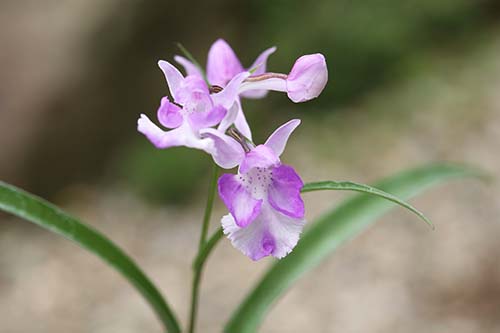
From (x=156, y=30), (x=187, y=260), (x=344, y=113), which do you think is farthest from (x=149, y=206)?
(x=344, y=113)

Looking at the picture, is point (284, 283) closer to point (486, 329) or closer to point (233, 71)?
point (233, 71)

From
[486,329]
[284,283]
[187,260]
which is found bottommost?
[486,329]

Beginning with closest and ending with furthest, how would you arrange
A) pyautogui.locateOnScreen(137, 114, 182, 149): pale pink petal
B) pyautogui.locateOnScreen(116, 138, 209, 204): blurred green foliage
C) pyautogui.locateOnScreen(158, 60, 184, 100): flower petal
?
pyautogui.locateOnScreen(137, 114, 182, 149): pale pink petal → pyautogui.locateOnScreen(158, 60, 184, 100): flower petal → pyautogui.locateOnScreen(116, 138, 209, 204): blurred green foliage

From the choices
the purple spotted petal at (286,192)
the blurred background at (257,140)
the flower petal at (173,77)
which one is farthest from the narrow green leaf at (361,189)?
the blurred background at (257,140)

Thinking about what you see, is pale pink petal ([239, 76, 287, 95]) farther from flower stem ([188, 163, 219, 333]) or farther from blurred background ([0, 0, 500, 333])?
blurred background ([0, 0, 500, 333])

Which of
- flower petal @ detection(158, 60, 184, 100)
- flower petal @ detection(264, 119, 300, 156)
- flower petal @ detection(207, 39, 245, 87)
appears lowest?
flower petal @ detection(264, 119, 300, 156)

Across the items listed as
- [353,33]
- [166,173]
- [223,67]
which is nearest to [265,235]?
[223,67]

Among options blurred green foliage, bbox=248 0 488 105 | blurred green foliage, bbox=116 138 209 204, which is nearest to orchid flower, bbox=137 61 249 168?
blurred green foliage, bbox=116 138 209 204
